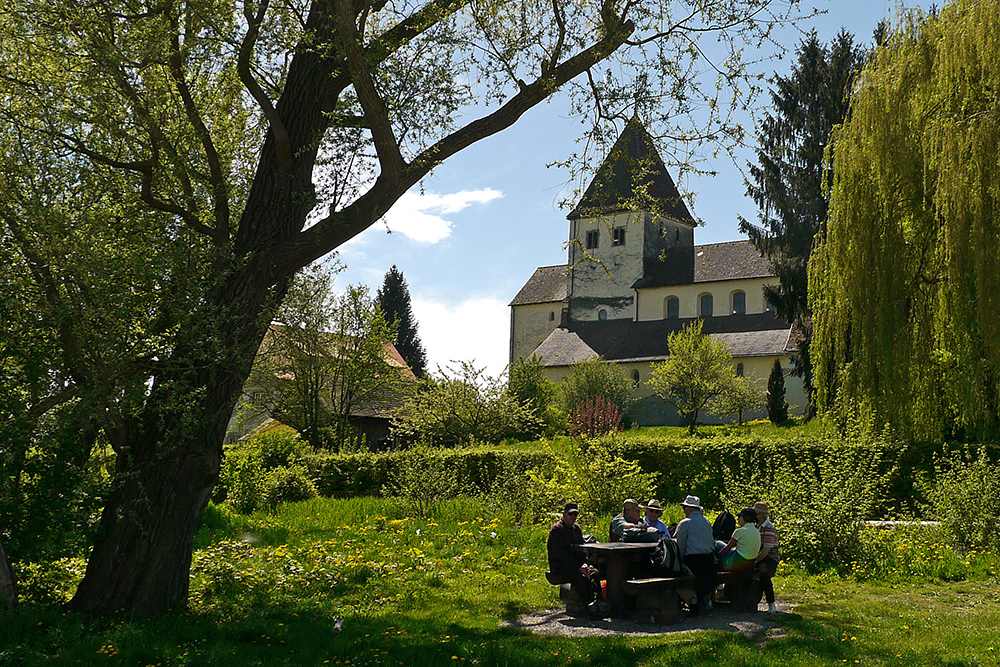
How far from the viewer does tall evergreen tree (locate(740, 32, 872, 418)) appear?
31328 mm

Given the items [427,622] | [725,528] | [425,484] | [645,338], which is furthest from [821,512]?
[645,338]

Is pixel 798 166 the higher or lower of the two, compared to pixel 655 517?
higher

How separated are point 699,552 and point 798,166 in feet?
89.8

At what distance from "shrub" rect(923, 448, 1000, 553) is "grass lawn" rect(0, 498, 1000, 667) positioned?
175 centimetres

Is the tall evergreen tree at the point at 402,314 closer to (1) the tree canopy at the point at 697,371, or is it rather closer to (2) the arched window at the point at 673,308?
(2) the arched window at the point at 673,308

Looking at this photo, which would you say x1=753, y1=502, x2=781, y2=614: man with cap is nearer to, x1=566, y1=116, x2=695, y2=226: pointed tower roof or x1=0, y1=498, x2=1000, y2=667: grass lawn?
x1=0, y1=498, x2=1000, y2=667: grass lawn

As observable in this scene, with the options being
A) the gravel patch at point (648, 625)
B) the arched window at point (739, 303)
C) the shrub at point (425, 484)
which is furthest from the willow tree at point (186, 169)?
the arched window at point (739, 303)

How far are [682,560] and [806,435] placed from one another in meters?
9.94

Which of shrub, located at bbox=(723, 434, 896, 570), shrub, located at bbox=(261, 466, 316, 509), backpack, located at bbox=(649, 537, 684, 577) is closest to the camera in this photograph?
backpack, located at bbox=(649, 537, 684, 577)

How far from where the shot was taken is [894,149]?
15156 mm

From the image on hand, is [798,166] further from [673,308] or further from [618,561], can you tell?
[618,561]

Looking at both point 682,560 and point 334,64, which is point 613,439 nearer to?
point 682,560

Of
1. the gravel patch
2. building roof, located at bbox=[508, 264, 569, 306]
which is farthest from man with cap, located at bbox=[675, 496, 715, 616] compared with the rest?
building roof, located at bbox=[508, 264, 569, 306]

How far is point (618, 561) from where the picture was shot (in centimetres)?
853
